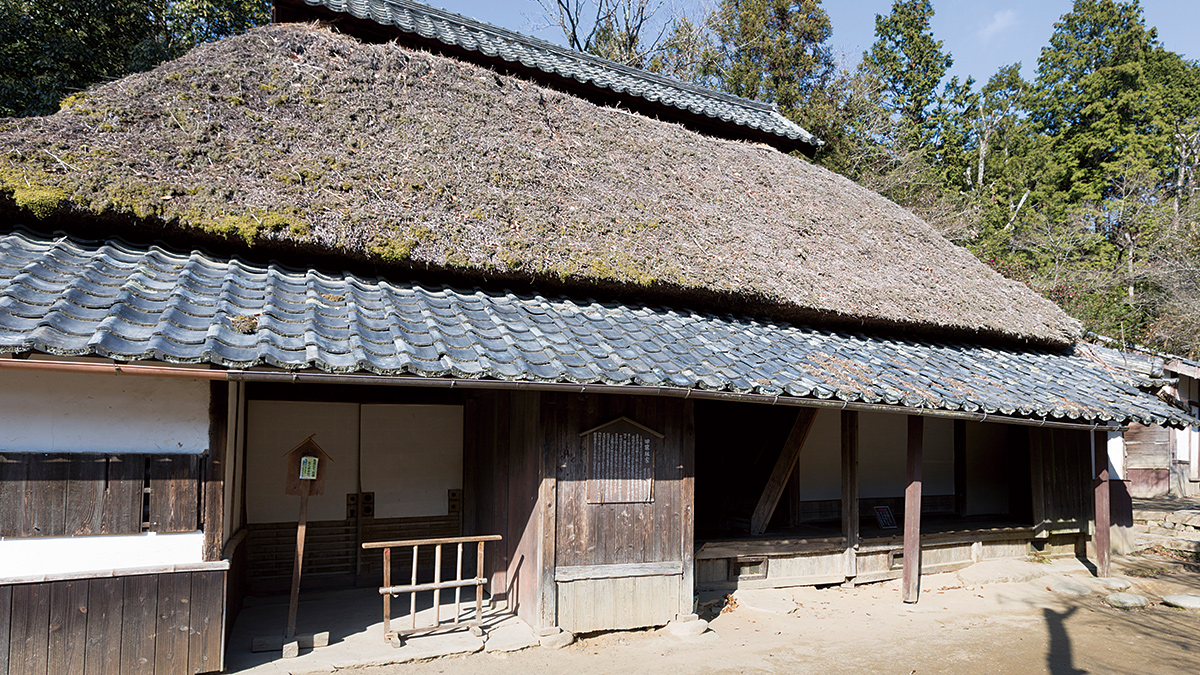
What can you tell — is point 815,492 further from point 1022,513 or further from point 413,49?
point 413,49

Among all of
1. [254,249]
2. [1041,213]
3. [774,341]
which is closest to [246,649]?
[254,249]

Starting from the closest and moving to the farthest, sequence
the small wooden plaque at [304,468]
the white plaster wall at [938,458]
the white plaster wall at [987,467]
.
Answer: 1. the small wooden plaque at [304,468]
2. the white plaster wall at [938,458]
3. the white plaster wall at [987,467]

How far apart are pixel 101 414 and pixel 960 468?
10.2 m

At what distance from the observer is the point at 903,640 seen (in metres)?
5.55

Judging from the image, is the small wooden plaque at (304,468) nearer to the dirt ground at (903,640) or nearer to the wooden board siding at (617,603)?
the dirt ground at (903,640)

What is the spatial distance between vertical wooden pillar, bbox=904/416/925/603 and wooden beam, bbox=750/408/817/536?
98cm

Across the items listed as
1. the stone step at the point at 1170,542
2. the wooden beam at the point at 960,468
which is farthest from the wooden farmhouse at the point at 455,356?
the stone step at the point at 1170,542

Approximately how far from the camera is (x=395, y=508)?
271 inches

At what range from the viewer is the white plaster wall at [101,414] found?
374 cm

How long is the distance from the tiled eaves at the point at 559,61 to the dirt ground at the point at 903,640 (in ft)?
22.1

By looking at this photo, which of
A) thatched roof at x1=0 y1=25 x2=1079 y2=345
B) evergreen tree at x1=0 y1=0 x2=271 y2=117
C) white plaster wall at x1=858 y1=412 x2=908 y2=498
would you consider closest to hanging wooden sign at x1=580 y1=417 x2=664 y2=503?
thatched roof at x1=0 y1=25 x2=1079 y2=345

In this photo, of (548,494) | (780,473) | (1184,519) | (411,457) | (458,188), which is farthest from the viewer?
(1184,519)

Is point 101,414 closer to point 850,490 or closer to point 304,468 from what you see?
point 304,468

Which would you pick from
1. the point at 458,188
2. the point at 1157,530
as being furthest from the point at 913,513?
the point at 1157,530
